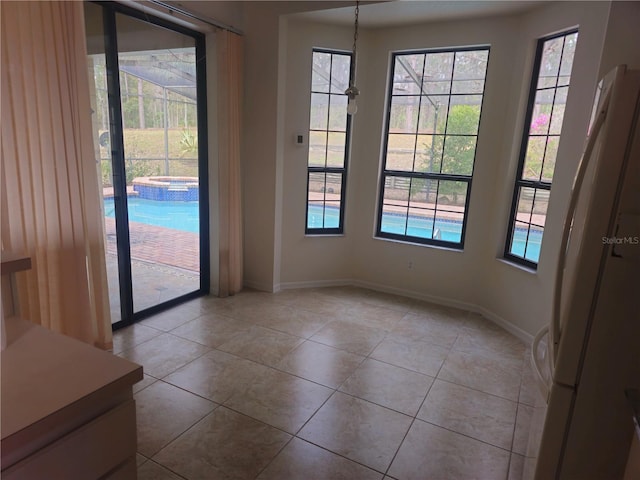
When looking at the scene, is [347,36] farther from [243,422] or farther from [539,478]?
[539,478]

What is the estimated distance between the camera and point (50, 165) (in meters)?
2.24

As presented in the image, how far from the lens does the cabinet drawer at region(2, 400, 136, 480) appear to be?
2.65 ft

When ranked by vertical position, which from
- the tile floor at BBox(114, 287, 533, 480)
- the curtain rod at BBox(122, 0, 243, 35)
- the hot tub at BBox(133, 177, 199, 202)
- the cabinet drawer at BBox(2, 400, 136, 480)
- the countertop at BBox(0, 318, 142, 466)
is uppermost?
the curtain rod at BBox(122, 0, 243, 35)

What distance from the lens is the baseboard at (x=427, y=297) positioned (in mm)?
3468

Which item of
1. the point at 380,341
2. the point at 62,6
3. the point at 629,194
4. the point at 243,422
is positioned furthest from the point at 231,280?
the point at 629,194

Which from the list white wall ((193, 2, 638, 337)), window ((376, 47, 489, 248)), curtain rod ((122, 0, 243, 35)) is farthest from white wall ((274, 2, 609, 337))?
curtain rod ((122, 0, 243, 35))

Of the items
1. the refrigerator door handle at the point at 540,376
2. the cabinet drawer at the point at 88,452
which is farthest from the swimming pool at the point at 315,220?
the cabinet drawer at the point at 88,452

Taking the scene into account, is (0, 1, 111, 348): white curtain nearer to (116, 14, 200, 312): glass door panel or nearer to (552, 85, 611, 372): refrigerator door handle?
(116, 14, 200, 312): glass door panel

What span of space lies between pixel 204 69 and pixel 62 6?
5.01 ft

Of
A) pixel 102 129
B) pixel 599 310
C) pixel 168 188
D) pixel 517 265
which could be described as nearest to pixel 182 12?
pixel 102 129

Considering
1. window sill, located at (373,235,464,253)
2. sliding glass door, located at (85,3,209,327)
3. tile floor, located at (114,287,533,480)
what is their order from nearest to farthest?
tile floor, located at (114,287,533,480), sliding glass door, located at (85,3,209,327), window sill, located at (373,235,464,253)

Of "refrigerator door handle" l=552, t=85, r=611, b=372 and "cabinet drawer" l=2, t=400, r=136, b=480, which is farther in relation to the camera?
"refrigerator door handle" l=552, t=85, r=611, b=372

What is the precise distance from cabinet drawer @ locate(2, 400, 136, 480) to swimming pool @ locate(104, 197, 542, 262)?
2.39 m

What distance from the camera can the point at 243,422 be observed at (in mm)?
2195
